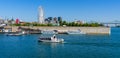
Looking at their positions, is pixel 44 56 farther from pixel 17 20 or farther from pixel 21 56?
pixel 17 20

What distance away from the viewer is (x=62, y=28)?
92.6 meters

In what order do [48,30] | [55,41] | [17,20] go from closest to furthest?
[55,41]
[48,30]
[17,20]

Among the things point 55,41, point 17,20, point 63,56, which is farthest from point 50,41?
point 17,20

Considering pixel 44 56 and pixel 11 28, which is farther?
pixel 11 28

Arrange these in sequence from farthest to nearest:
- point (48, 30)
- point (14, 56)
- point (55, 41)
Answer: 1. point (48, 30)
2. point (55, 41)
3. point (14, 56)

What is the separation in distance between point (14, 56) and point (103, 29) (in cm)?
6146

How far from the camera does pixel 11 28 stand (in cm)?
9025

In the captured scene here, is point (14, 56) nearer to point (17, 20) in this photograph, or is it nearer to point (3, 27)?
point (3, 27)

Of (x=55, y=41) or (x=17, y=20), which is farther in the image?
(x=17, y=20)

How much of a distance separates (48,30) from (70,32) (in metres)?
6.23

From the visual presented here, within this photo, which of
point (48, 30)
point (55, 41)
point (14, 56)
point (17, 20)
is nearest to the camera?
point (14, 56)

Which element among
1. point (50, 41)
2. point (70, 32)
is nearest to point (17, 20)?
point (70, 32)

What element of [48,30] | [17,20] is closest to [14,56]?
[48,30]

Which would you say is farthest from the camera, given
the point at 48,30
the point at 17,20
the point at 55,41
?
the point at 17,20
